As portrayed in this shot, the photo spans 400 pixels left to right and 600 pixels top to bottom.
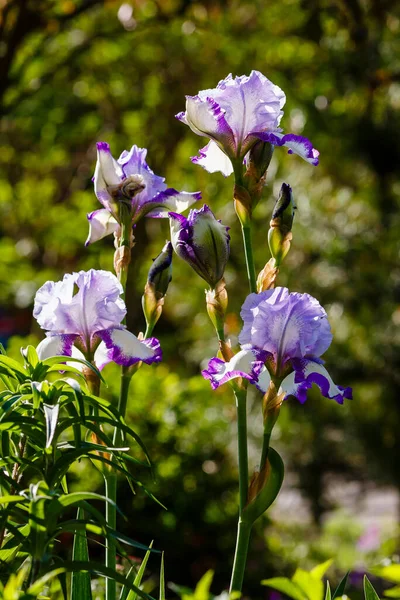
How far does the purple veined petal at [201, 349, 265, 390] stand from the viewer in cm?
104

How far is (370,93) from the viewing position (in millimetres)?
4555

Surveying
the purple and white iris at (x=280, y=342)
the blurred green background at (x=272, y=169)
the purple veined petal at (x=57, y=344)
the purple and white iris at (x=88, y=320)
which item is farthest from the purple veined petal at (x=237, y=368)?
the blurred green background at (x=272, y=169)

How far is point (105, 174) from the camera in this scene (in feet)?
4.09

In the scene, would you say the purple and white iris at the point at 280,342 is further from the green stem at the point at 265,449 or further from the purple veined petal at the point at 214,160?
the purple veined petal at the point at 214,160

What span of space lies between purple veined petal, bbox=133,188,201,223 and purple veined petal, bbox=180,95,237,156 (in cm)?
14

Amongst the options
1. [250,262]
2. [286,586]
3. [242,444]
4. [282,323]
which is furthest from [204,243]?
[286,586]


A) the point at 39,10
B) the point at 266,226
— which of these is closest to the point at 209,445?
the point at 39,10

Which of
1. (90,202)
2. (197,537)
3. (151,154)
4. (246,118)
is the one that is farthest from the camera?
(90,202)

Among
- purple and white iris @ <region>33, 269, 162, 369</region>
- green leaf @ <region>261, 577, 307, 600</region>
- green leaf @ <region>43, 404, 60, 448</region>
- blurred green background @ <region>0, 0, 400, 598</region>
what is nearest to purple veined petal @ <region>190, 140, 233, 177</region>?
purple and white iris @ <region>33, 269, 162, 369</region>

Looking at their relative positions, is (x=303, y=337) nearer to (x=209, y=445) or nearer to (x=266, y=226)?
(x=209, y=445)

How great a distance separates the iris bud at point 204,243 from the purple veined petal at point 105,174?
17 centimetres

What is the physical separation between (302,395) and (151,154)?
159 inches

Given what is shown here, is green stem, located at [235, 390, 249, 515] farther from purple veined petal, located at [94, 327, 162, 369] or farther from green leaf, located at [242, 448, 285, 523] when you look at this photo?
purple veined petal, located at [94, 327, 162, 369]

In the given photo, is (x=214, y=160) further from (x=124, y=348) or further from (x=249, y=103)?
(x=124, y=348)
